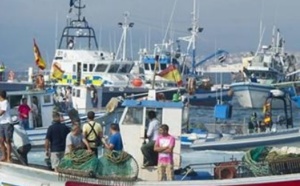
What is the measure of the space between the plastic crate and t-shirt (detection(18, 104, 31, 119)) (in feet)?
43.1

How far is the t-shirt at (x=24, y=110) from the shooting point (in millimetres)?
25016

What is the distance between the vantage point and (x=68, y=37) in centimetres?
5628

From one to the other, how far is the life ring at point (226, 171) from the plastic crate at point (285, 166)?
0.77 m

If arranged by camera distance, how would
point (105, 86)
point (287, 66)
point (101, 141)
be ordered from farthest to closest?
point (287, 66) < point (105, 86) < point (101, 141)

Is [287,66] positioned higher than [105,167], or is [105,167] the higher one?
[287,66]

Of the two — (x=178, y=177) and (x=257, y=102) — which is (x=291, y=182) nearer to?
(x=178, y=177)

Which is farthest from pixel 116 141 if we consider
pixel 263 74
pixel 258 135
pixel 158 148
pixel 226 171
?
pixel 263 74

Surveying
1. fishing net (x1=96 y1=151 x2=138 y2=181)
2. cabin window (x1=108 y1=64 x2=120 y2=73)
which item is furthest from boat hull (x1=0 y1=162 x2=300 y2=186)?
cabin window (x1=108 y1=64 x2=120 y2=73)

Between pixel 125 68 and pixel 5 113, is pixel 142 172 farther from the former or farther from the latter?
pixel 125 68

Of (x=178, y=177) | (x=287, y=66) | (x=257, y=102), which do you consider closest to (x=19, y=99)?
(x=178, y=177)

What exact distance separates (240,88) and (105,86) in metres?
15.5

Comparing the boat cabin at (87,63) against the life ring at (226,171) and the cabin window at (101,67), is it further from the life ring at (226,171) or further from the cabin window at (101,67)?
the life ring at (226,171)

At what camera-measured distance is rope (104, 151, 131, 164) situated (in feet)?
46.0

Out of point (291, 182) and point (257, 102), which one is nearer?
point (291, 182)
